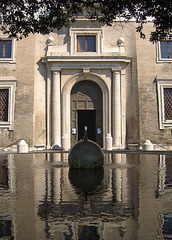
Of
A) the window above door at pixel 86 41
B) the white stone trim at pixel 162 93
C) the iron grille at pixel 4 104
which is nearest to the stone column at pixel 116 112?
the window above door at pixel 86 41

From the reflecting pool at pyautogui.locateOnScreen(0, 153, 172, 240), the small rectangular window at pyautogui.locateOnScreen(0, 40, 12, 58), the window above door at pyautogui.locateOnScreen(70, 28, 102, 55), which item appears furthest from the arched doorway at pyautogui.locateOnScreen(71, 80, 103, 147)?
the reflecting pool at pyautogui.locateOnScreen(0, 153, 172, 240)

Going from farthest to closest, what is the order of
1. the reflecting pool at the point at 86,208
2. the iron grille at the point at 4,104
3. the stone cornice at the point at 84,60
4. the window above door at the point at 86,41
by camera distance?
the window above door at the point at 86,41
the iron grille at the point at 4,104
the stone cornice at the point at 84,60
the reflecting pool at the point at 86,208

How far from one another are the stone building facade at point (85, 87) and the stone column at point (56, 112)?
54 millimetres

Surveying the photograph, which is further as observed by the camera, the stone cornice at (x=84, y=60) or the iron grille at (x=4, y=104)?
the iron grille at (x=4, y=104)

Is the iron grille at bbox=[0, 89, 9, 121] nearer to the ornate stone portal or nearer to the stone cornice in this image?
the ornate stone portal

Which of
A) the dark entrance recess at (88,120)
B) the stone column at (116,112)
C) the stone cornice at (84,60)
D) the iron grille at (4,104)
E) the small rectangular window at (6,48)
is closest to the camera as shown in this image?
the stone column at (116,112)

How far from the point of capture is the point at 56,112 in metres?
17.6

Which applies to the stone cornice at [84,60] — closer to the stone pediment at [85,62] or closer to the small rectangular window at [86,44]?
the stone pediment at [85,62]

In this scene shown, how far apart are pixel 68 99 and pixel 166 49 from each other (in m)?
8.06

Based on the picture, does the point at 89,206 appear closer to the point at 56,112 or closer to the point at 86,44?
the point at 56,112

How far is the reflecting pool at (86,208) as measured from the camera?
2.78 metres

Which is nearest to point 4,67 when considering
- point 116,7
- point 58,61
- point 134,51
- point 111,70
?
point 58,61

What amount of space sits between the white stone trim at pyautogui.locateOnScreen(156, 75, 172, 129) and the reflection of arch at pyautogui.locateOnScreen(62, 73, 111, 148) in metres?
3.60

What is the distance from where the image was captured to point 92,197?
4215mm
